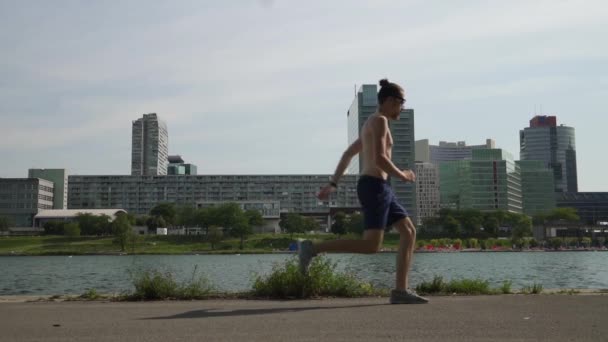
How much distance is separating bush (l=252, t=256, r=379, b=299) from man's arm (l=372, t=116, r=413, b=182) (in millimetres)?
1855

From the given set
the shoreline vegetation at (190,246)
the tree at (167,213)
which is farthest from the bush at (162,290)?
the tree at (167,213)

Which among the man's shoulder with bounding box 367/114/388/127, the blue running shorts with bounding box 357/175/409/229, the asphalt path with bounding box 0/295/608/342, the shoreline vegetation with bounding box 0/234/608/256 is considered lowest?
the shoreline vegetation with bounding box 0/234/608/256

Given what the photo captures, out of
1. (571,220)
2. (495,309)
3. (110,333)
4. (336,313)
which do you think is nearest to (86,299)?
(110,333)

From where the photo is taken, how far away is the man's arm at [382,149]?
22.3 feet

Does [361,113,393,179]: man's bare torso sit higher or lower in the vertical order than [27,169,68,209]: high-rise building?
lower

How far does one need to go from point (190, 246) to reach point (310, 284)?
109 meters

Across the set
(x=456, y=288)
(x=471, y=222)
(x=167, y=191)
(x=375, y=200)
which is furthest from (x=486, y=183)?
(x=375, y=200)

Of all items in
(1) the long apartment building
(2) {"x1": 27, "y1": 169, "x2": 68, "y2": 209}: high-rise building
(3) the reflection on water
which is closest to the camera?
(3) the reflection on water

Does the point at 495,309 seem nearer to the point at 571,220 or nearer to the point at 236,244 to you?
the point at 236,244

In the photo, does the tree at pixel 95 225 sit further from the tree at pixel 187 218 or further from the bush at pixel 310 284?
the bush at pixel 310 284

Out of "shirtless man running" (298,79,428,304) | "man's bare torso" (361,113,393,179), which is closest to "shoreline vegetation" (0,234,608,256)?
"shirtless man running" (298,79,428,304)

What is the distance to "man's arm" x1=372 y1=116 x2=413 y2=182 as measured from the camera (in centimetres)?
680

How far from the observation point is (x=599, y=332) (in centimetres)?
488

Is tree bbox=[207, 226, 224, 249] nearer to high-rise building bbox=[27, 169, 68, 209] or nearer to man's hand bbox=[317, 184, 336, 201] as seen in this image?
high-rise building bbox=[27, 169, 68, 209]
